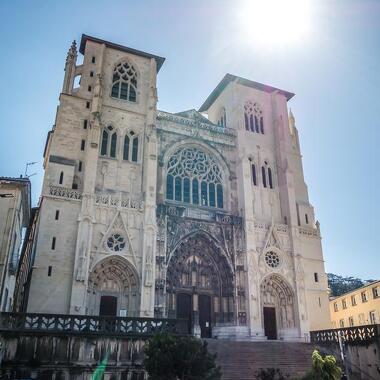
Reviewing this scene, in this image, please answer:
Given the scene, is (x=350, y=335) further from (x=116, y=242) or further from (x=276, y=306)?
(x=116, y=242)

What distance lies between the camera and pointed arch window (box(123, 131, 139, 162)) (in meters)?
27.2

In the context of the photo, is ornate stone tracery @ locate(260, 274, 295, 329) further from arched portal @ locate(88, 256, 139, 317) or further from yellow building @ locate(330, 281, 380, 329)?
yellow building @ locate(330, 281, 380, 329)

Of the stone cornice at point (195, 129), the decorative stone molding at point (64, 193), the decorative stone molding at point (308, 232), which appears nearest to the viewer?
the decorative stone molding at point (64, 193)

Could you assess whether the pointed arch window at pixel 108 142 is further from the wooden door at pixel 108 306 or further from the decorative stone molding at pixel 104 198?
the wooden door at pixel 108 306

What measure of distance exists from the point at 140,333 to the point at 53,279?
315 inches

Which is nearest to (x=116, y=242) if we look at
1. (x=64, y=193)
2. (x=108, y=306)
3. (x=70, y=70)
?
(x=108, y=306)

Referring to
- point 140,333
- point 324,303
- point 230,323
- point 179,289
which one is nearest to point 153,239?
point 179,289

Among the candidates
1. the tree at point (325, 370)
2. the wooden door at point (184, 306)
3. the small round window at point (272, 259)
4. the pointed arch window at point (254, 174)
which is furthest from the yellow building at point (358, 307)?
the tree at point (325, 370)

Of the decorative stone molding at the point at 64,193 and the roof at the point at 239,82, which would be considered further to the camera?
the roof at the point at 239,82

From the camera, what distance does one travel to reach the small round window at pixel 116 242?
23.6m

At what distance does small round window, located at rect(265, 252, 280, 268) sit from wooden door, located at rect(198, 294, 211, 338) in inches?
189

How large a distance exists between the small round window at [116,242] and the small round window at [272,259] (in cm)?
992

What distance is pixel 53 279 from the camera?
21.4 m

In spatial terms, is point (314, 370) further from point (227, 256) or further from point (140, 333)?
point (227, 256)
